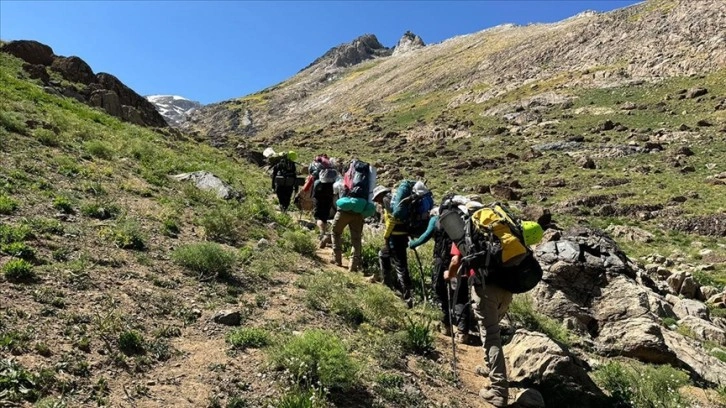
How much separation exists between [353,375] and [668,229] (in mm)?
20487

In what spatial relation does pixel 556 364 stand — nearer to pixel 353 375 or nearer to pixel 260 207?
pixel 353 375

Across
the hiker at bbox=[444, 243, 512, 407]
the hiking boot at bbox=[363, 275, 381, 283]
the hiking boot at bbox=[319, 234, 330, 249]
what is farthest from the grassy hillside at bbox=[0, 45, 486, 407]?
the hiking boot at bbox=[319, 234, 330, 249]

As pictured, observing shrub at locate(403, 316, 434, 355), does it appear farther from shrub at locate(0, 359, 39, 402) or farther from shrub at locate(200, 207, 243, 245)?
shrub at locate(200, 207, 243, 245)

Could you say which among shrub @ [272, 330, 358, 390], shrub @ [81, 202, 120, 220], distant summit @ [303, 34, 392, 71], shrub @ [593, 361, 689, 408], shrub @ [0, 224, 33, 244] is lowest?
shrub @ [593, 361, 689, 408]

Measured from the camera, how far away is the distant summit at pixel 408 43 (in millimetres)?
174538

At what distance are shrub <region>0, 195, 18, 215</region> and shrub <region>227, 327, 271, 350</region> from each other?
4.39 metres

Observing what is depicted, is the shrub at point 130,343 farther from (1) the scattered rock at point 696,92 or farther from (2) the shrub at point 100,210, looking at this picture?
(1) the scattered rock at point 696,92

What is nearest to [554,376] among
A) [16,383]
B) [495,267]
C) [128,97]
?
[495,267]

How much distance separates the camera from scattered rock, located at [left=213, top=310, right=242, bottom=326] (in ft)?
20.6

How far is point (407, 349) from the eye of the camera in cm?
670

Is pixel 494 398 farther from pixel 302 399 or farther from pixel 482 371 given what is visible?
pixel 302 399

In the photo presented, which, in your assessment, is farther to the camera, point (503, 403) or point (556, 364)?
point (556, 364)

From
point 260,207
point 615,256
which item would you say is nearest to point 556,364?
point 615,256

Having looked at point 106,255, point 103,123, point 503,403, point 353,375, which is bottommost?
point 503,403
